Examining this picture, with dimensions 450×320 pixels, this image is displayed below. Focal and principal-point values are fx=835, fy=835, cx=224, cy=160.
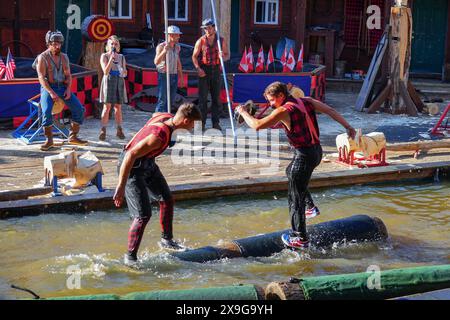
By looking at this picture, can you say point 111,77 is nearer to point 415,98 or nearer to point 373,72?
point 373,72

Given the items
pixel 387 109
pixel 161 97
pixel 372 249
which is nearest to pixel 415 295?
pixel 372 249

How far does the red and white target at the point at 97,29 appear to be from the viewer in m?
13.6

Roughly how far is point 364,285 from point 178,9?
14638 millimetres

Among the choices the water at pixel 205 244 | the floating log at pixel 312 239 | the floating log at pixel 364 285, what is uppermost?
the floating log at pixel 364 285

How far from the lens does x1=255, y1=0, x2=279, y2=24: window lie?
803 inches

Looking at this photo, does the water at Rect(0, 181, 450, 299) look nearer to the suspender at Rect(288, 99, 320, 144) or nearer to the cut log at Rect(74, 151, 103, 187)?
the cut log at Rect(74, 151, 103, 187)

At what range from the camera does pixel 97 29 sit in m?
13.7

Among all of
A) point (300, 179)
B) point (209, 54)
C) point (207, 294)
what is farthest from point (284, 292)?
point (209, 54)

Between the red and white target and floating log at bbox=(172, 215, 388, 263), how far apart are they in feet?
22.5

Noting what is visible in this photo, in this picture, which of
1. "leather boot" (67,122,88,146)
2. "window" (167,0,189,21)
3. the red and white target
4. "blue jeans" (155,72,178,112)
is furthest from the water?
"window" (167,0,189,21)

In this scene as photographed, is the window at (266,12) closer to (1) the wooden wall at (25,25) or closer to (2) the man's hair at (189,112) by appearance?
(1) the wooden wall at (25,25)

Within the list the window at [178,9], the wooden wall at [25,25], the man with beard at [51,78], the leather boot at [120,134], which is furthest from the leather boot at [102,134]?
the window at [178,9]

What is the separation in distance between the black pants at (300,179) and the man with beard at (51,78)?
4425 mm
